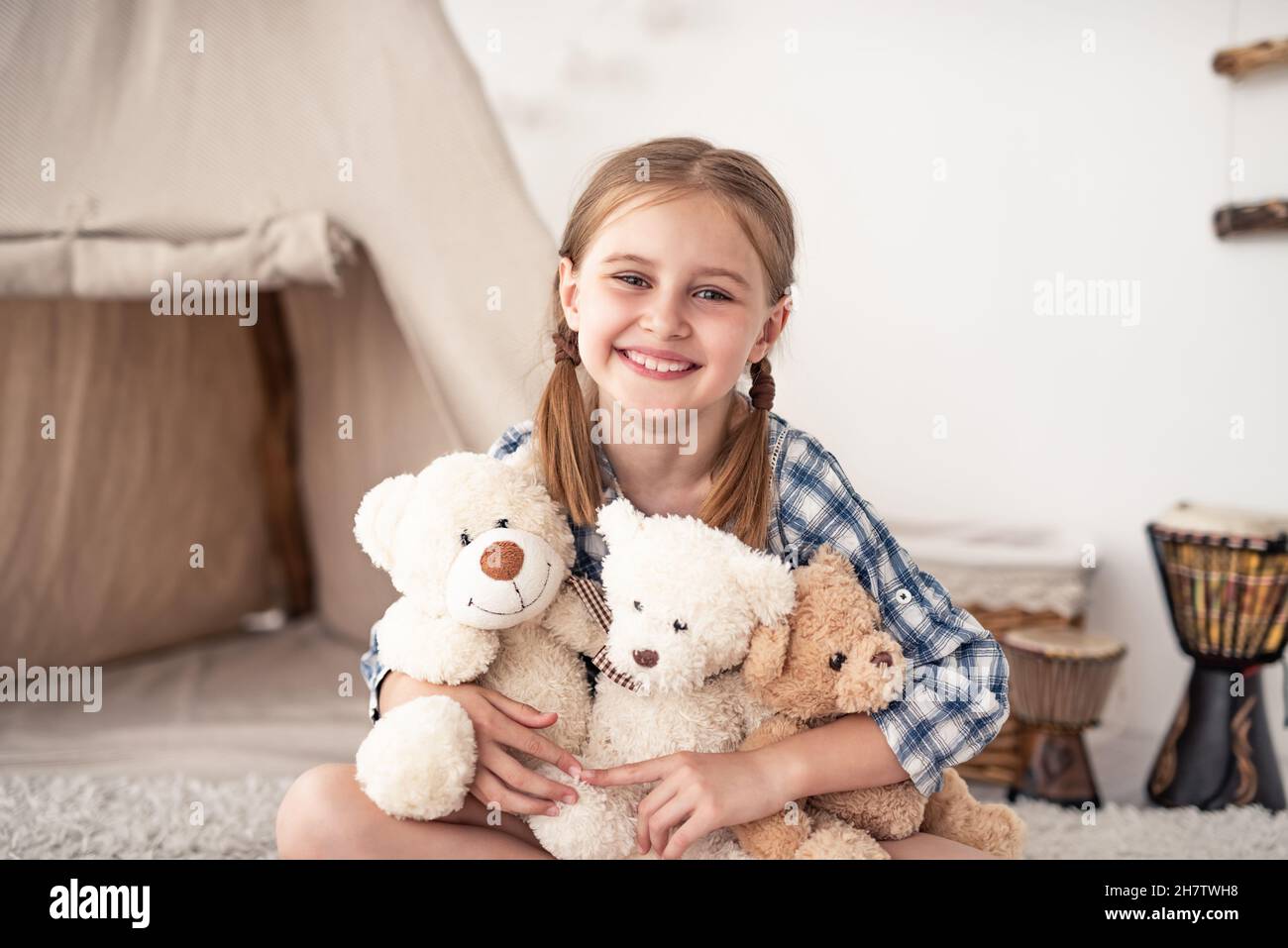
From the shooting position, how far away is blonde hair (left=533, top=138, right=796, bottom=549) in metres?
0.98

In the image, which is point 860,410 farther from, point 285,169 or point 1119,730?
point 285,169

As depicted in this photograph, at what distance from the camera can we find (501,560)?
89cm

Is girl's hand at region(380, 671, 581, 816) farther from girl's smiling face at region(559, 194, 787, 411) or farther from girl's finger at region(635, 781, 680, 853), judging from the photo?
girl's smiling face at region(559, 194, 787, 411)

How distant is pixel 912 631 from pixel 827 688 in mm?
130

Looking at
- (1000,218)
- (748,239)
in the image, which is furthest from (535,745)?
(1000,218)

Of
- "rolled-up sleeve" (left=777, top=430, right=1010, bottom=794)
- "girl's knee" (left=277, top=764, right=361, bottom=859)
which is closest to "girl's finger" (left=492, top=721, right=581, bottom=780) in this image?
"girl's knee" (left=277, top=764, right=361, bottom=859)

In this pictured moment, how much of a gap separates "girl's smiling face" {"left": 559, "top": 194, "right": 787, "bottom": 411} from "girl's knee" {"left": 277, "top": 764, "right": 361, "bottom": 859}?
0.41 meters

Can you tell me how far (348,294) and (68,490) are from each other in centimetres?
60

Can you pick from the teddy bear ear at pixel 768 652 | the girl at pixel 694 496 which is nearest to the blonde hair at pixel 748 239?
the girl at pixel 694 496

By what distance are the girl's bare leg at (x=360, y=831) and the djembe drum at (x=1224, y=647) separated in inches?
47.1

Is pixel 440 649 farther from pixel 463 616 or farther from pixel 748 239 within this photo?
pixel 748 239

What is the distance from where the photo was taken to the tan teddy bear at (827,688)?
89cm
